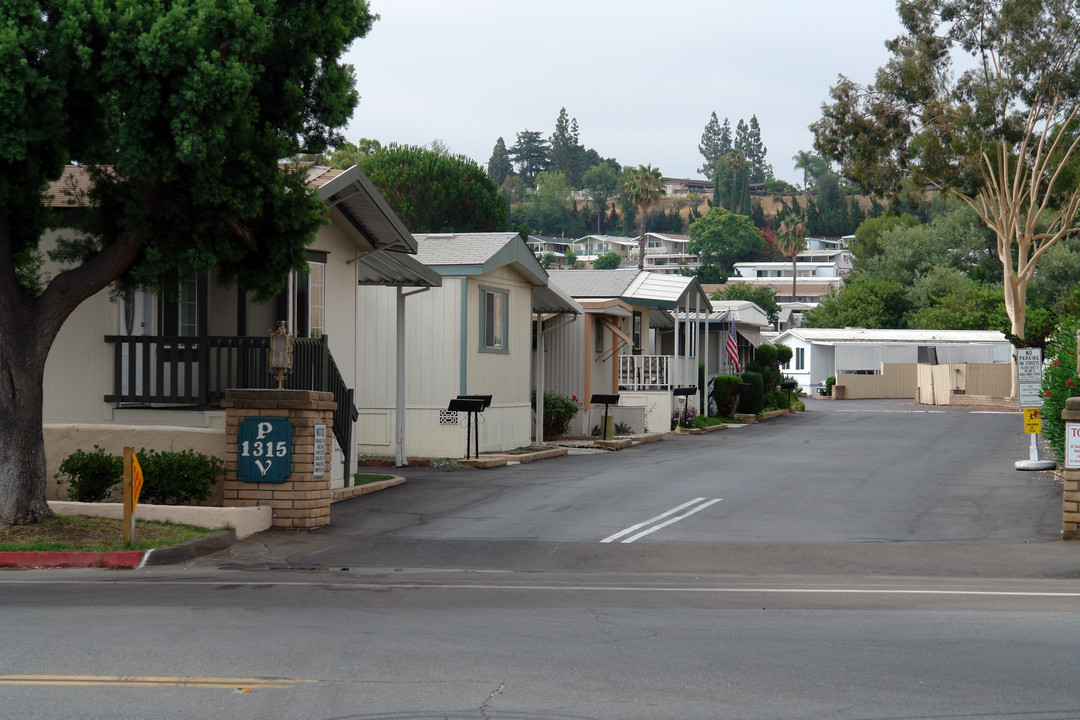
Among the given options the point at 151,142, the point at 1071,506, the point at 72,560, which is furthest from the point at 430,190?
the point at 72,560

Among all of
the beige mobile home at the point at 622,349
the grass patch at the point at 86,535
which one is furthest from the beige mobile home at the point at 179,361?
the beige mobile home at the point at 622,349

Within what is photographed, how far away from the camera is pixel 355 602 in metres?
9.48

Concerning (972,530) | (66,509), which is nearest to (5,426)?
(66,509)

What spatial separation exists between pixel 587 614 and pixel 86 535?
6049 millimetres

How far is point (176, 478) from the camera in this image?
1373 cm

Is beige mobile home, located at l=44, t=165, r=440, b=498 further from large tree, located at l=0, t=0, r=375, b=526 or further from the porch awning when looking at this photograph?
the porch awning

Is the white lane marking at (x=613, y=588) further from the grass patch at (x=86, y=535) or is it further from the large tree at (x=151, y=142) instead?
the large tree at (x=151, y=142)

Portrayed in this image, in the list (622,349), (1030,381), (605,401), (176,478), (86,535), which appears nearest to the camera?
(86,535)

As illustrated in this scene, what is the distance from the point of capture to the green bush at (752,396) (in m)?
39.8

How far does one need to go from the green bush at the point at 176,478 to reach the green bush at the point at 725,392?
2630cm

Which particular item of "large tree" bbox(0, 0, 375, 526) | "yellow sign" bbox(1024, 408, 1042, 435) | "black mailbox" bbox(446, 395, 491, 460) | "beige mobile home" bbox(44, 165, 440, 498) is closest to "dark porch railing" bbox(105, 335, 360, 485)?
"beige mobile home" bbox(44, 165, 440, 498)

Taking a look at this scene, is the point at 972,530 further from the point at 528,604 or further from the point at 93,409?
the point at 93,409

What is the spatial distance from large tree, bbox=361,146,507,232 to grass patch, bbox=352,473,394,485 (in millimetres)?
38311

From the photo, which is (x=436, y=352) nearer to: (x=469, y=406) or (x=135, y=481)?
(x=469, y=406)
